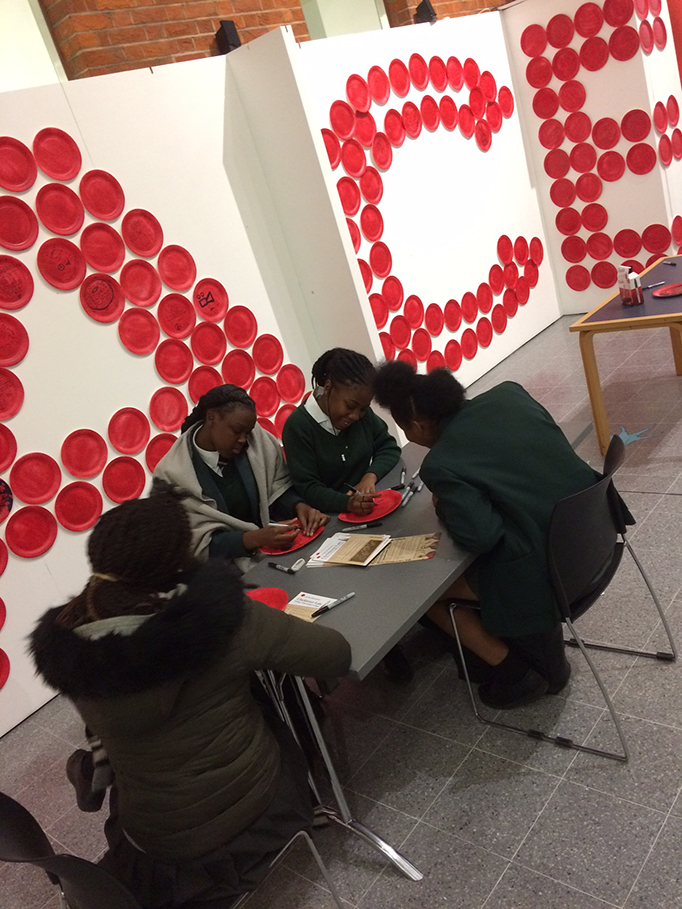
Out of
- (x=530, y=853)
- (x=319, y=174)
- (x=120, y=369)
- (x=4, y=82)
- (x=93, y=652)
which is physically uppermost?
(x=4, y=82)

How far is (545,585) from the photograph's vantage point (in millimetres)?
1899

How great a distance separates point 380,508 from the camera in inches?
89.6

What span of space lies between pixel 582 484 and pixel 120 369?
7.41 feet

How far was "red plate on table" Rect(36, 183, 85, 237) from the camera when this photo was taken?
10.1ft

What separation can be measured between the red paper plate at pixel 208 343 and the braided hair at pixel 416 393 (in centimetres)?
179

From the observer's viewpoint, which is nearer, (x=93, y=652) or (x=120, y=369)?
(x=93, y=652)

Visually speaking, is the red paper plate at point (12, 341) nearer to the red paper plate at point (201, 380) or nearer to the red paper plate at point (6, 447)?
the red paper plate at point (6, 447)

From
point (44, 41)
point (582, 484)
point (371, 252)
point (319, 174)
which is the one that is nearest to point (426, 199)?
point (371, 252)

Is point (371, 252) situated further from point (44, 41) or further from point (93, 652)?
point (93, 652)

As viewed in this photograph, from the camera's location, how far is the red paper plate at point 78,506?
10.3 ft

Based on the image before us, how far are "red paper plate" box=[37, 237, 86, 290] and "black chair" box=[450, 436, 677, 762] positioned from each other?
7.28ft

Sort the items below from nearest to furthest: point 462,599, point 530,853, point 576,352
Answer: point 530,853 → point 462,599 → point 576,352

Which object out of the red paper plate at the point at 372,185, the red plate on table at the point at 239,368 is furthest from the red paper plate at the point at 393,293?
the red plate on table at the point at 239,368

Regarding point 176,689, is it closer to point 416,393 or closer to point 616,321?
point 416,393
